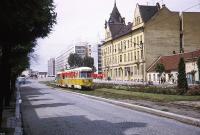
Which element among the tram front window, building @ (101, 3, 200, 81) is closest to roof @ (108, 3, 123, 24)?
building @ (101, 3, 200, 81)

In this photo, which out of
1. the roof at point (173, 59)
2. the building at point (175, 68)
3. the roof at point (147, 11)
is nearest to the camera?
the building at point (175, 68)

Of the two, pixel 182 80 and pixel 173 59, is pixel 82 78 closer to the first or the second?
pixel 182 80

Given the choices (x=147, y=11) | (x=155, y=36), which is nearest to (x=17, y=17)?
(x=155, y=36)

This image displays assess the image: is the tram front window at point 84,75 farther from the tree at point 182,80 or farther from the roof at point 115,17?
the roof at point 115,17

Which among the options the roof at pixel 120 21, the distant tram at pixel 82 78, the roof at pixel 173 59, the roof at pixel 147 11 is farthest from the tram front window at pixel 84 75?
the roof at pixel 120 21

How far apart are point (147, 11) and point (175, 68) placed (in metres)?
24.5

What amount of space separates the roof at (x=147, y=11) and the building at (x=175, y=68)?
1054cm

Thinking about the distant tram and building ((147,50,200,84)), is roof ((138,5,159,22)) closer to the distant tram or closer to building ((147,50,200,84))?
building ((147,50,200,84))

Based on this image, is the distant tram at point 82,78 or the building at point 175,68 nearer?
the distant tram at point 82,78

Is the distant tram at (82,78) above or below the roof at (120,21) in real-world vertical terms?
below

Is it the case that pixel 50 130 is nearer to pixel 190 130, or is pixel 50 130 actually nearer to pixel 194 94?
pixel 190 130

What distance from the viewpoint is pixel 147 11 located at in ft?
311

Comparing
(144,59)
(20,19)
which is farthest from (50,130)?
(144,59)

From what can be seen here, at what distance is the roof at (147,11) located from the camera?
92.9 meters
